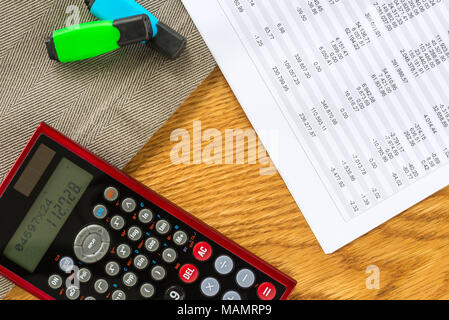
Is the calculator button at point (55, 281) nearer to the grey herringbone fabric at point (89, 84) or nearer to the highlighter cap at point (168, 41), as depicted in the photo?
the grey herringbone fabric at point (89, 84)

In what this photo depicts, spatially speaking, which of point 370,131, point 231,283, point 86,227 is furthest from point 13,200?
point 370,131

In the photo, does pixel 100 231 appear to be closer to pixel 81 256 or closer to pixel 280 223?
pixel 81 256

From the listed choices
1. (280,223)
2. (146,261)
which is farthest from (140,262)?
(280,223)

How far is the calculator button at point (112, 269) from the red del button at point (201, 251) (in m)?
0.06

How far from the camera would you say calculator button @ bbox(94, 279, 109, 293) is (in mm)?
351

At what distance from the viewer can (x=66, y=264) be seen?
349 mm

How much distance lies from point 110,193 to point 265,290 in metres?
0.14

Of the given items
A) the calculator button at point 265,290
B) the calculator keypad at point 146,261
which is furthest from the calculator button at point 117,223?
the calculator button at point 265,290

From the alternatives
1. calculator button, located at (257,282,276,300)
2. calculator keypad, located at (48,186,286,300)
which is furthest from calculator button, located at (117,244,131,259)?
calculator button, located at (257,282,276,300)

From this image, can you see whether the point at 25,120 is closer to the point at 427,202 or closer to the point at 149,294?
the point at 149,294

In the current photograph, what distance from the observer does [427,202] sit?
377mm

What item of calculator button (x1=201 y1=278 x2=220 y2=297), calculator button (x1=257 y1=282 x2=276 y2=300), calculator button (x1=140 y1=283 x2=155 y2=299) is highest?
calculator button (x1=140 y1=283 x2=155 y2=299)

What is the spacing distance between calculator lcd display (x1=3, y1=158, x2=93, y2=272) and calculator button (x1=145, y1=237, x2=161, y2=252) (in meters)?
0.06

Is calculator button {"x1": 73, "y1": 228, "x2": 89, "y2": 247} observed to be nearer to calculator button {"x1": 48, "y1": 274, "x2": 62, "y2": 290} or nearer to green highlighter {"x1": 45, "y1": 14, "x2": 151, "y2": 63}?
calculator button {"x1": 48, "y1": 274, "x2": 62, "y2": 290}
